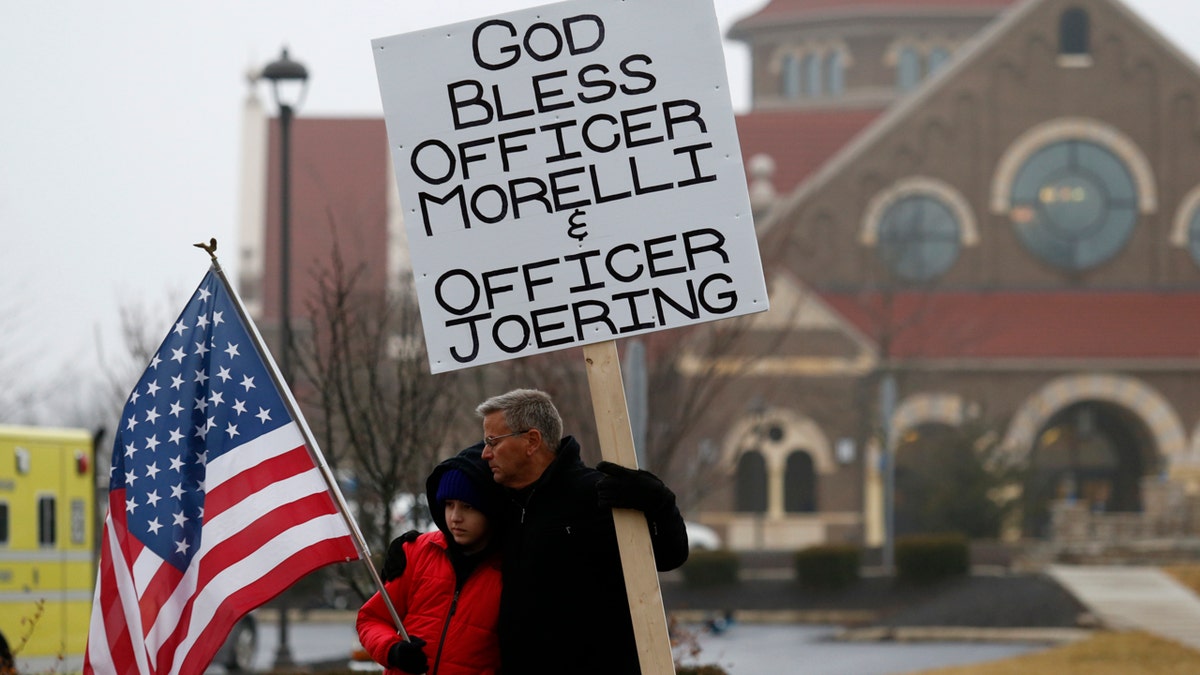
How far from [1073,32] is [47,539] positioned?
38.2m

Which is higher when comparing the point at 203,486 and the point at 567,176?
the point at 567,176

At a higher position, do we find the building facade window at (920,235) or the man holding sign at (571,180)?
the building facade window at (920,235)

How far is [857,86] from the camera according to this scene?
62.6 m

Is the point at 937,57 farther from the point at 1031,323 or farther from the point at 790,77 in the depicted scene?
the point at 1031,323

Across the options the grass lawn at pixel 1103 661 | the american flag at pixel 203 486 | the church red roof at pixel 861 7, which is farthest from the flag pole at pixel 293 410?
the church red roof at pixel 861 7

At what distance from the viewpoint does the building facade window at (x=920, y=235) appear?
4759 cm

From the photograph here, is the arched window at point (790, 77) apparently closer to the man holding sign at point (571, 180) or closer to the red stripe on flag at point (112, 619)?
the man holding sign at point (571, 180)

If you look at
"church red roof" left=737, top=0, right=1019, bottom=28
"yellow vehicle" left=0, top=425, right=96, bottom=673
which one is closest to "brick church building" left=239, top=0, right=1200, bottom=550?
"church red roof" left=737, top=0, right=1019, bottom=28

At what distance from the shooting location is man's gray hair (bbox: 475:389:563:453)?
18.3ft

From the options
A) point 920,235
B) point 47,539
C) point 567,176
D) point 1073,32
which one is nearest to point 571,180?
point 567,176

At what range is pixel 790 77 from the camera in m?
63.7

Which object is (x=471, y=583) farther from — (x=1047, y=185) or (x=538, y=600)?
(x=1047, y=185)

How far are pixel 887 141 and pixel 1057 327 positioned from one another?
6.28m

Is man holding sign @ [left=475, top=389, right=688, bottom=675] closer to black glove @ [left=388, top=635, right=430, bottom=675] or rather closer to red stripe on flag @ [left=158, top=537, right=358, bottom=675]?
black glove @ [left=388, top=635, right=430, bottom=675]
